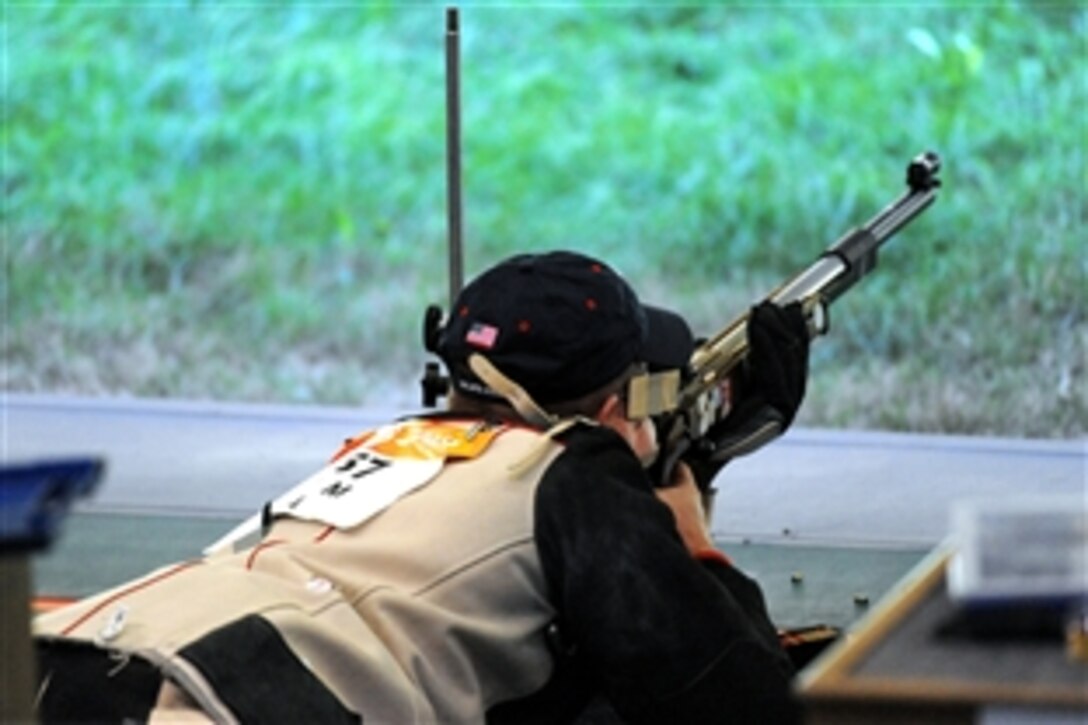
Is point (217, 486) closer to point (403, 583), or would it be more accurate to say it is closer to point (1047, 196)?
point (1047, 196)

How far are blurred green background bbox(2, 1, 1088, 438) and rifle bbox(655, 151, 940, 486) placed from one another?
241 cm

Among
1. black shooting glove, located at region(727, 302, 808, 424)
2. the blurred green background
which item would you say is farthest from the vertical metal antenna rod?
the blurred green background

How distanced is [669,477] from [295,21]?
415cm

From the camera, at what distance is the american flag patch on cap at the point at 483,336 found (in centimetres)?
277

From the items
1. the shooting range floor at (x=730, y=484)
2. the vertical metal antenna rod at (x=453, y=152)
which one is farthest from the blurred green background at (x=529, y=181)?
the vertical metal antenna rod at (x=453, y=152)

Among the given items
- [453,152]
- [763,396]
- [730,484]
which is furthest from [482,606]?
[730,484]

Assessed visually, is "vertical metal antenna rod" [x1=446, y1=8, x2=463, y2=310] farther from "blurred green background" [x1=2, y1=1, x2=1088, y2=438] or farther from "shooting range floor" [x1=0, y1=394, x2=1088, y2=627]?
"blurred green background" [x1=2, y1=1, x2=1088, y2=438]

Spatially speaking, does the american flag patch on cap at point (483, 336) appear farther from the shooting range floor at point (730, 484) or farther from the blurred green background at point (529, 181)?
the blurred green background at point (529, 181)

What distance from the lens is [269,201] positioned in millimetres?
7082

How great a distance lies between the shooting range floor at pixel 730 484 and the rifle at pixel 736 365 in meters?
0.76

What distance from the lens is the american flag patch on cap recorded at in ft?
9.07

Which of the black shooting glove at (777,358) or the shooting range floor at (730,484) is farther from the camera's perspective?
the shooting range floor at (730,484)

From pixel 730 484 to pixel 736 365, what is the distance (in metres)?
2.36

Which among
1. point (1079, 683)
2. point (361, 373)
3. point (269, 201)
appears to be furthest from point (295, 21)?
point (1079, 683)
